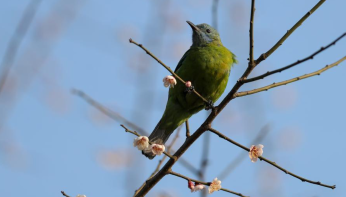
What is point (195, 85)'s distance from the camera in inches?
187

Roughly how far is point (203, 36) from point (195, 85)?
1134 millimetres

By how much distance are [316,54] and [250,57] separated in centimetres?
46

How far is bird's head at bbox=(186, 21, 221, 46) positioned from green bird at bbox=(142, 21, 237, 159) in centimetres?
37

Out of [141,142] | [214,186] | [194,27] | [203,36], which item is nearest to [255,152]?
[214,186]

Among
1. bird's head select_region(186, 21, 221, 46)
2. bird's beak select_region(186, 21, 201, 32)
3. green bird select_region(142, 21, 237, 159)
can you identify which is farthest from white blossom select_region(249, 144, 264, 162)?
bird's beak select_region(186, 21, 201, 32)

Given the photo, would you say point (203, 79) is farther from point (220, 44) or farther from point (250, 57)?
point (250, 57)

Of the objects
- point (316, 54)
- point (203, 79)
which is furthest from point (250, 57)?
point (203, 79)

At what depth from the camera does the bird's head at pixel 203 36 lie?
5.55 m

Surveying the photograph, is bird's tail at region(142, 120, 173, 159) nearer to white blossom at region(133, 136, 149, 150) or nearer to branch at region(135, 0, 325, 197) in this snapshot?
white blossom at region(133, 136, 149, 150)

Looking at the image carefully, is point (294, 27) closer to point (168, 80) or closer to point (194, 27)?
point (168, 80)

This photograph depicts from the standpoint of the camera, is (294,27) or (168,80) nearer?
(294,27)

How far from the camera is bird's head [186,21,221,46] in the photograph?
555 centimetres

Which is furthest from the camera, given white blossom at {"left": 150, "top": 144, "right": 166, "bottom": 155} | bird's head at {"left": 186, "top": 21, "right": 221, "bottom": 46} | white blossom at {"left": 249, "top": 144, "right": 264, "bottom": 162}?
bird's head at {"left": 186, "top": 21, "right": 221, "bottom": 46}

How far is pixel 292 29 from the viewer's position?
2.72 meters
